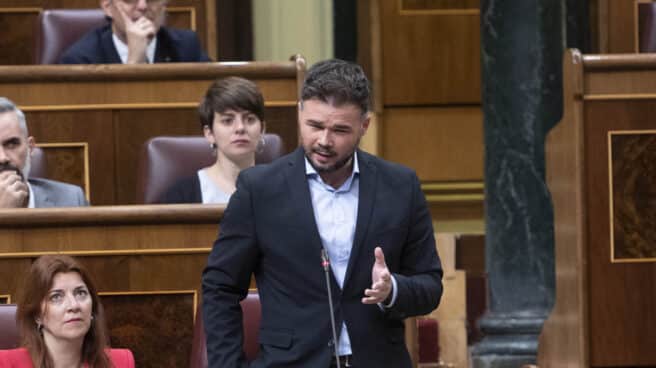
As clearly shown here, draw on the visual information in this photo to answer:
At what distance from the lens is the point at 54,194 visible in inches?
73.7

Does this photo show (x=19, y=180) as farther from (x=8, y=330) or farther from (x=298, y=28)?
(x=298, y=28)

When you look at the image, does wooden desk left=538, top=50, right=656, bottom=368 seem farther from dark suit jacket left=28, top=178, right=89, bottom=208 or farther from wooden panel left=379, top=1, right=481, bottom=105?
wooden panel left=379, top=1, right=481, bottom=105

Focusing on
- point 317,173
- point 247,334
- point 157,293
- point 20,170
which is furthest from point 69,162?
point 317,173

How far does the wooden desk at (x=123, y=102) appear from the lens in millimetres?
2127

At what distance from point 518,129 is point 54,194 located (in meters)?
0.86

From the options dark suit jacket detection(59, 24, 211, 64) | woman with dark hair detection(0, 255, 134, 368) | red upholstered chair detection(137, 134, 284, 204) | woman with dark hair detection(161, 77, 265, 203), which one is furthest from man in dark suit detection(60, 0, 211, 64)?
woman with dark hair detection(0, 255, 134, 368)

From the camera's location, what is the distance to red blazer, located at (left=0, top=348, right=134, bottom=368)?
4.50 ft

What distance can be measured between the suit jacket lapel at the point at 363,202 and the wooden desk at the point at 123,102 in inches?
35.9

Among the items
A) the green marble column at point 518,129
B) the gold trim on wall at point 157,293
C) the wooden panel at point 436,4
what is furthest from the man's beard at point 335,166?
the wooden panel at point 436,4

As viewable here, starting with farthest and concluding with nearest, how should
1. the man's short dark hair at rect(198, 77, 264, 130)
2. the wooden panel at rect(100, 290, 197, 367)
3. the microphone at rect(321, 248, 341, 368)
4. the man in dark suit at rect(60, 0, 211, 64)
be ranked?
the man in dark suit at rect(60, 0, 211, 64), the man's short dark hair at rect(198, 77, 264, 130), the wooden panel at rect(100, 290, 197, 367), the microphone at rect(321, 248, 341, 368)

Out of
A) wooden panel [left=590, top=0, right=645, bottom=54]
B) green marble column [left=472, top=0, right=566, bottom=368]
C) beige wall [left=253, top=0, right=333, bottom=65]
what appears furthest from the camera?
beige wall [left=253, top=0, right=333, bottom=65]

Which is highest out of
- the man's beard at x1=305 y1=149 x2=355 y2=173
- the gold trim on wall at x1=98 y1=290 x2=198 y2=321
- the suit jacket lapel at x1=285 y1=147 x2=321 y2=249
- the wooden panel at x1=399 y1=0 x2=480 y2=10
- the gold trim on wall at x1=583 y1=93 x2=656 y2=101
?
the wooden panel at x1=399 y1=0 x2=480 y2=10

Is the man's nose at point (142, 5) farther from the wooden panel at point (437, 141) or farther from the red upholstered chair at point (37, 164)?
the wooden panel at point (437, 141)

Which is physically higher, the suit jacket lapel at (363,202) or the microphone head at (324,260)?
the suit jacket lapel at (363,202)
